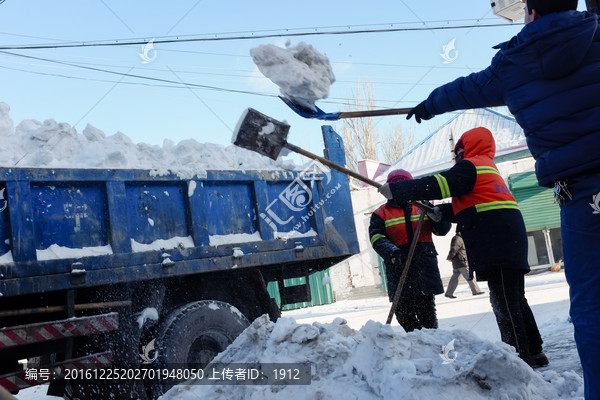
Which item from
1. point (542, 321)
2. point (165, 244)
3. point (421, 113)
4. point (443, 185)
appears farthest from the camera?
point (542, 321)

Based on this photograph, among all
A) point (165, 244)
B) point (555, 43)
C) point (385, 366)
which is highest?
point (555, 43)

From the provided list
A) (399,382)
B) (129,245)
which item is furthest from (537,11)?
(129,245)

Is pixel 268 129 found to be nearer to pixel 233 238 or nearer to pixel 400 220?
pixel 233 238

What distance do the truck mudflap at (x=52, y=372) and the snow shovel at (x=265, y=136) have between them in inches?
75.3

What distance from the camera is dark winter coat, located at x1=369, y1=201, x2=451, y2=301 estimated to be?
14.3ft

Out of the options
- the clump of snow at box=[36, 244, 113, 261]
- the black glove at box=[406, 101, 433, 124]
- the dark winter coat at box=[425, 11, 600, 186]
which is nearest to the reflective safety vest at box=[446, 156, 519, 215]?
the black glove at box=[406, 101, 433, 124]

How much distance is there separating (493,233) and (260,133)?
1904 mm

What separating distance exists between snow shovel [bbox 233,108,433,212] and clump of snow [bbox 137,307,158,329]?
149cm

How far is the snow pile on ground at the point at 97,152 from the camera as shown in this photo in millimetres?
4289

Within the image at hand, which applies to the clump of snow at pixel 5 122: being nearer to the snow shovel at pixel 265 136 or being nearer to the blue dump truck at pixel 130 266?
the blue dump truck at pixel 130 266

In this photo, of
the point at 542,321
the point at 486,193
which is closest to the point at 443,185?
the point at 486,193

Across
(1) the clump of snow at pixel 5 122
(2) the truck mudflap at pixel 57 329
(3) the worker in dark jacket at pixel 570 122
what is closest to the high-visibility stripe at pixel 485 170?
(3) the worker in dark jacket at pixel 570 122

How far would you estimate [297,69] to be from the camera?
4375 millimetres

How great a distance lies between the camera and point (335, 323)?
3.53m
